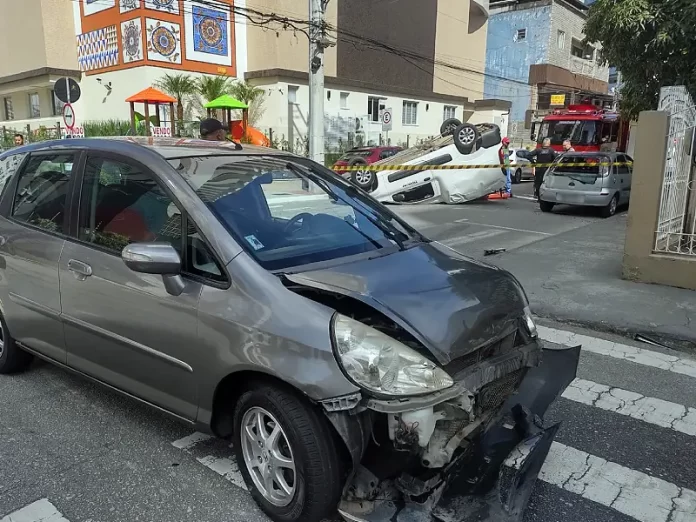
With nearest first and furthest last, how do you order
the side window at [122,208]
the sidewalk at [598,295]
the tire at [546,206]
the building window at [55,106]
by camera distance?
the side window at [122,208] → the sidewalk at [598,295] → the tire at [546,206] → the building window at [55,106]

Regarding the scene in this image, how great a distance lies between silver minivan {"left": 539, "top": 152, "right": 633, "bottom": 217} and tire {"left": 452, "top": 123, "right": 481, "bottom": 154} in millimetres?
2046

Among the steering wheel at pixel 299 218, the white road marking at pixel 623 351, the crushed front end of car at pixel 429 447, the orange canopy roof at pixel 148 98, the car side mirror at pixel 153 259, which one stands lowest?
the white road marking at pixel 623 351

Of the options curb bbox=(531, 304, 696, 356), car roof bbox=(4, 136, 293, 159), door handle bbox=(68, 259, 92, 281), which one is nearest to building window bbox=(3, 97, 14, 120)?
car roof bbox=(4, 136, 293, 159)

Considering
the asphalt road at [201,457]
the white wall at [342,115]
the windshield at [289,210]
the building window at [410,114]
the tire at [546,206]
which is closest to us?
the asphalt road at [201,457]

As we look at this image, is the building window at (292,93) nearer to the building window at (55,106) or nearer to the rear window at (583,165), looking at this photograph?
the building window at (55,106)

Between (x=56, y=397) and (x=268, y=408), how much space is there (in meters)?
2.18

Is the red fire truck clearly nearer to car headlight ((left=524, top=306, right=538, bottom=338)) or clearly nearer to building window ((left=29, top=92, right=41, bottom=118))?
car headlight ((left=524, top=306, right=538, bottom=338))

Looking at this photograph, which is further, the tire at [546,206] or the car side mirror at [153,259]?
the tire at [546,206]

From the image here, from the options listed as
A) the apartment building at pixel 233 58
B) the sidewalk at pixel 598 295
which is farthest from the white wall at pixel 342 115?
the sidewalk at pixel 598 295

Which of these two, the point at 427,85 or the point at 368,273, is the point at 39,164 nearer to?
the point at 368,273

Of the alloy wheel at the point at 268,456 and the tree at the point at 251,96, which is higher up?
the tree at the point at 251,96

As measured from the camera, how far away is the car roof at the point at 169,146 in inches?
130

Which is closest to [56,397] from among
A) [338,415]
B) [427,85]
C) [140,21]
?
[338,415]

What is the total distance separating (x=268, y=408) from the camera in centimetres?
253
